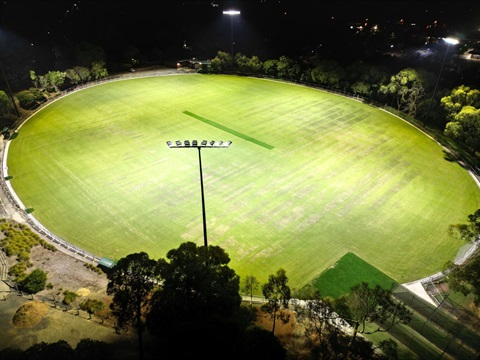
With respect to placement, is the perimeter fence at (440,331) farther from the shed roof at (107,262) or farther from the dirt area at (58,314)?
the shed roof at (107,262)

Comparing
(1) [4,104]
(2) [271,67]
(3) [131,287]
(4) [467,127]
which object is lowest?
(1) [4,104]

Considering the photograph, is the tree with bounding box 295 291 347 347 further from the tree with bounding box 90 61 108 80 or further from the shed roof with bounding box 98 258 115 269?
the tree with bounding box 90 61 108 80

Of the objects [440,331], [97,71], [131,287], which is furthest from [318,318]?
[97,71]

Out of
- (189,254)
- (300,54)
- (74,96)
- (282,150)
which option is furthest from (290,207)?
(300,54)

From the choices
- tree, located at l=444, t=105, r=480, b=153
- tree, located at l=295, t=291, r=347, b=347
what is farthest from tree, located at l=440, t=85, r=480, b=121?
tree, located at l=295, t=291, r=347, b=347

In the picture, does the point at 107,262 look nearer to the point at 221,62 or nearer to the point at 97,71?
the point at 97,71

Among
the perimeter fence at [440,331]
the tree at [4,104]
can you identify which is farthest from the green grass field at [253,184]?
the perimeter fence at [440,331]
